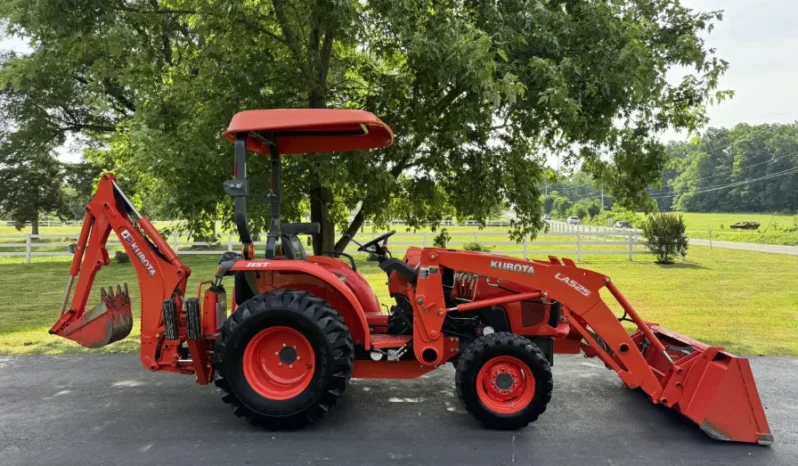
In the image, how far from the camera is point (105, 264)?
4.65 metres

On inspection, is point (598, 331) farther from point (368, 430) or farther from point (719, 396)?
point (368, 430)

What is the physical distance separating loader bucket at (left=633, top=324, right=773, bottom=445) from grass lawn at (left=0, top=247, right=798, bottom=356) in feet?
10.4

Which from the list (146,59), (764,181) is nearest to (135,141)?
(146,59)

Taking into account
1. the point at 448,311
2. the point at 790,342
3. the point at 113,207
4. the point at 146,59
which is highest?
the point at 146,59

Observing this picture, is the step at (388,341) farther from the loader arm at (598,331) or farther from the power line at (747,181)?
the power line at (747,181)

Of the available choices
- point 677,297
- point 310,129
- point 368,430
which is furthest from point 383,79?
point 677,297

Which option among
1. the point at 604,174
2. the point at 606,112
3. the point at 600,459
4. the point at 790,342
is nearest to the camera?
the point at 600,459

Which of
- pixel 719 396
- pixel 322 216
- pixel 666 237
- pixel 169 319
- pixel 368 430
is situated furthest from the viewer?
pixel 666 237

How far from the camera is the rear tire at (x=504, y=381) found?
4117 millimetres

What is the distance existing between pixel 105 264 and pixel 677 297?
34.9 ft

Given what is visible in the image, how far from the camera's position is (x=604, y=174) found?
815cm

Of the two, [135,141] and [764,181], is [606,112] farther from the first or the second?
[764,181]

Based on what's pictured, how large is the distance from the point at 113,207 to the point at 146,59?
262cm

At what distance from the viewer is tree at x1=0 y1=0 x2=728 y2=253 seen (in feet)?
18.3
